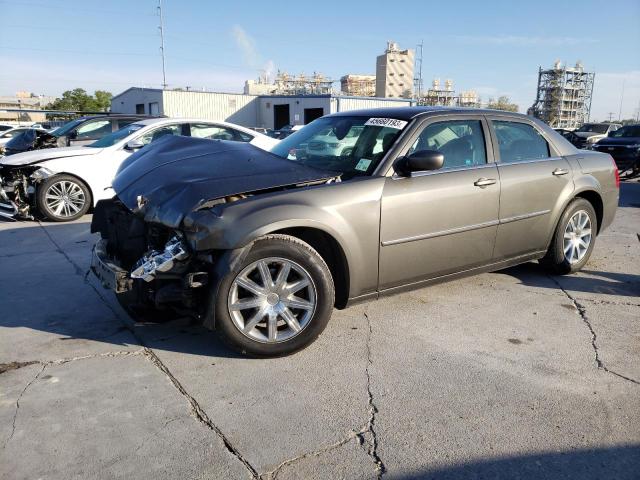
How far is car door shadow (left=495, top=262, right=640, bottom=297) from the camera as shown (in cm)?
484

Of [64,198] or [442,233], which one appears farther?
[64,198]

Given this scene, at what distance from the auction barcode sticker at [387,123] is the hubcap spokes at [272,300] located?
1.47 metres

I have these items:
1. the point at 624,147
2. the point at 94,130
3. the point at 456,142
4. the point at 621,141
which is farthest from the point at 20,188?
the point at 621,141

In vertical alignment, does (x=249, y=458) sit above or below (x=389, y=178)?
below

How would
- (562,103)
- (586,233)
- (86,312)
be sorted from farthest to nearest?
(562,103) < (586,233) < (86,312)

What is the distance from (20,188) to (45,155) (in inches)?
24.9

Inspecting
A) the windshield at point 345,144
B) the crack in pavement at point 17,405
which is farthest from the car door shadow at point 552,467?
the windshield at point 345,144

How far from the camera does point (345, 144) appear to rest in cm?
413

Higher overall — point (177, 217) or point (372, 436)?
point (177, 217)

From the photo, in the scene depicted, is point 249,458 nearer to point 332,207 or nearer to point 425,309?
point 332,207

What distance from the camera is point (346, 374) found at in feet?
10.4

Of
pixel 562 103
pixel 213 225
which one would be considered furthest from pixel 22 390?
pixel 562 103

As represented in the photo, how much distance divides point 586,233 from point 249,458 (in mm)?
4388

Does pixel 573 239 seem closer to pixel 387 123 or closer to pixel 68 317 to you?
pixel 387 123
